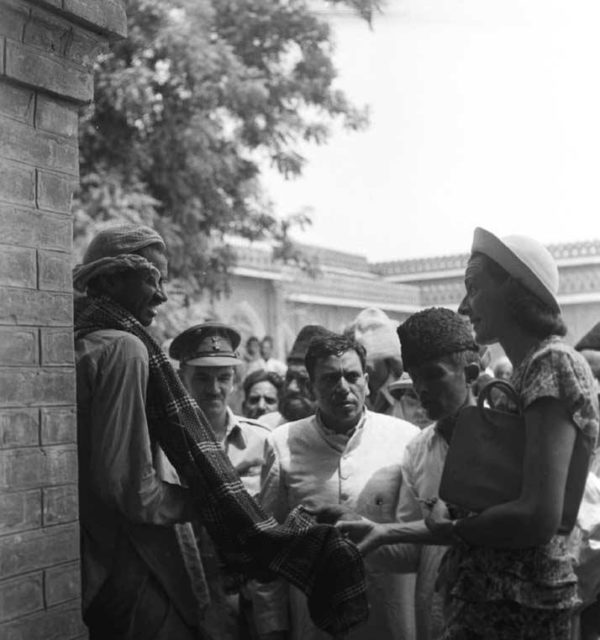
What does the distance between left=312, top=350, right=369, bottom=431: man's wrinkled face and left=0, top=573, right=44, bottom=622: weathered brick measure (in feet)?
4.88

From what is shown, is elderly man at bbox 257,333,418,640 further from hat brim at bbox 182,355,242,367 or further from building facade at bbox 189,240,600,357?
building facade at bbox 189,240,600,357

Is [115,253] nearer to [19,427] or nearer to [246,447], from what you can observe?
[19,427]

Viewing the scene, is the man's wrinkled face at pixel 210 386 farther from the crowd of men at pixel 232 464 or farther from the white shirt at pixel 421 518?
the white shirt at pixel 421 518

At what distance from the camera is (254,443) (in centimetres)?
420

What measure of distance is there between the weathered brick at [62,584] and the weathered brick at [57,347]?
1.90 feet

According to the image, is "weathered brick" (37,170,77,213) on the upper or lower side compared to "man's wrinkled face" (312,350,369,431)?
upper

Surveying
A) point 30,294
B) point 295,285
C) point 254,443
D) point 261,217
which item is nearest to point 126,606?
point 30,294

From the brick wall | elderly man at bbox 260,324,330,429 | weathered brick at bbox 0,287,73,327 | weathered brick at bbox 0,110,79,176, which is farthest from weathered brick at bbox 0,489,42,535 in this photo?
elderly man at bbox 260,324,330,429

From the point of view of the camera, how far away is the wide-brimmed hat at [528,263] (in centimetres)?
232

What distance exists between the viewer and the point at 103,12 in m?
2.79

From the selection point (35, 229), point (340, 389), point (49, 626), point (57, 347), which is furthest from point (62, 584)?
point (340, 389)

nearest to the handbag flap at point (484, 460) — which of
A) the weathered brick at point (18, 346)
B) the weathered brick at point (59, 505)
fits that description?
the weathered brick at point (59, 505)

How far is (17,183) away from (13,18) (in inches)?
17.9

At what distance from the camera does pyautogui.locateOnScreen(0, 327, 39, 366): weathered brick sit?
2.44 m
